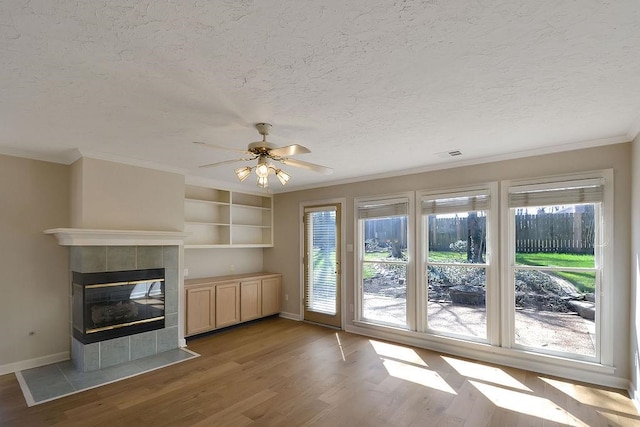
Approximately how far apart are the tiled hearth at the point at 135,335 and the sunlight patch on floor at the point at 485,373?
3698mm

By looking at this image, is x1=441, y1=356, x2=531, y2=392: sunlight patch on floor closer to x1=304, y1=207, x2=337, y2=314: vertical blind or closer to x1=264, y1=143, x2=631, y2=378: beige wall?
x1=264, y1=143, x2=631, y2=378: beige wall

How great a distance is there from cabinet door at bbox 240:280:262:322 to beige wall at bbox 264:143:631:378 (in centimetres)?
64

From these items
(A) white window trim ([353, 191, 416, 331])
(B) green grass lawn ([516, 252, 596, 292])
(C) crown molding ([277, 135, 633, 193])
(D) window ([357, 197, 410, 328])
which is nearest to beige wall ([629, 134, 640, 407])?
(C) crown molding ([277, 135, 633, 193])

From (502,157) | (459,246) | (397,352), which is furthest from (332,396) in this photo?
(502,157)

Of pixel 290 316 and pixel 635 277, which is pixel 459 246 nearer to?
pixel 635 277

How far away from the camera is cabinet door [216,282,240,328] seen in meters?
A: 5.21

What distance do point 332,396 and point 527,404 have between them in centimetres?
180

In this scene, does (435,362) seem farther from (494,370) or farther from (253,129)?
(253,129)

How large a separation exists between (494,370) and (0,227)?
19.3 feet

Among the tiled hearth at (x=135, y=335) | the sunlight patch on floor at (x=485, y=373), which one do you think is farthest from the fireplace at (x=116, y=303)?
the sunlight patch on floor at (x=485, y=373)

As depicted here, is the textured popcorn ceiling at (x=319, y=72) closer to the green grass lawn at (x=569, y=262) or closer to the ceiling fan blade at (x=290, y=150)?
the ceiling fan blade at (x=290, y=150)

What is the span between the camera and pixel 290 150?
2.58 metres

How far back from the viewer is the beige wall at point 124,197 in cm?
381

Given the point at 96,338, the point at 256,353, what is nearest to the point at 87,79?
the point at 96,338
